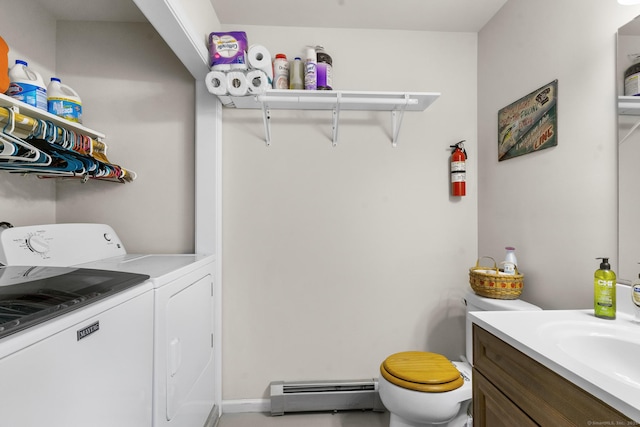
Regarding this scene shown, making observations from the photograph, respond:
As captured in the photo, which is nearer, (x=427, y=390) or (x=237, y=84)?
(x=427, y=390)

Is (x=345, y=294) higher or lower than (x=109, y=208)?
lower

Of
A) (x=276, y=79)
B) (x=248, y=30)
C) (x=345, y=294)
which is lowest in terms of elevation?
(x=345, y=294)

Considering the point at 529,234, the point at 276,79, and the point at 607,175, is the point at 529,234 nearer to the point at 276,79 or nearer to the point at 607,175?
the point at 607,175

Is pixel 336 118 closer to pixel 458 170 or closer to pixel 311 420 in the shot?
pixel 458 170

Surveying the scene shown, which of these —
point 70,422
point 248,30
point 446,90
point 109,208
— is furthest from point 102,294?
point 446,90

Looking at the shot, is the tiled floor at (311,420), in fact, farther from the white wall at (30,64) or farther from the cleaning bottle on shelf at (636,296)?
the white wall at (30,64)

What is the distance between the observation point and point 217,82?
5.80ft

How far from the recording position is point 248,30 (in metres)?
2.10

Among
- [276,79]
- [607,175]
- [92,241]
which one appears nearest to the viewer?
[607,175]

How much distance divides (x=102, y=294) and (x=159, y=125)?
149 cm

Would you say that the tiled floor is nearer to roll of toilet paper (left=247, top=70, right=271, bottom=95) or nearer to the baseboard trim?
the baseboard trim

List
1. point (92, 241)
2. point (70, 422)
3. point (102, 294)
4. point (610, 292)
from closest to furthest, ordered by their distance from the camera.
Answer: point (70, 422)
point (102, 294)
point (610, 292)
point (92, 241)

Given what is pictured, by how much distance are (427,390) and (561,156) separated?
1.34 meters

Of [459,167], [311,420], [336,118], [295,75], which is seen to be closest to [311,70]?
[295,75]
